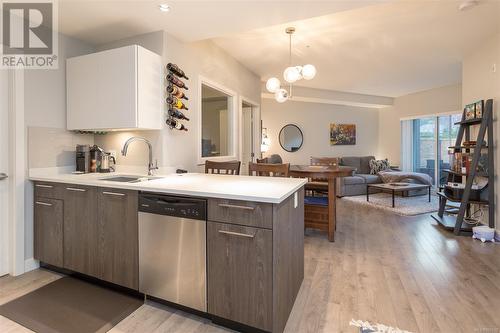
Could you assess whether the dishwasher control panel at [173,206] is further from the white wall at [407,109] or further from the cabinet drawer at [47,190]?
the white wall at [407,109]

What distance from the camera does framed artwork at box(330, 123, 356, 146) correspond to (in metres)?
7.60

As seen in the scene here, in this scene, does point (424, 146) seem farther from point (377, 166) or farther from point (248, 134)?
point (248, 134)

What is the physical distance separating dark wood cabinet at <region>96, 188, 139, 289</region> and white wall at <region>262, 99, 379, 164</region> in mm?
5528

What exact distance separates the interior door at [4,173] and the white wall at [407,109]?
7.70 meters

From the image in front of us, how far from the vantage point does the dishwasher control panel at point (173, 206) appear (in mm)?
1676

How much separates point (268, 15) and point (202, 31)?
0.73 m

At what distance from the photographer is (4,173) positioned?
2391mm

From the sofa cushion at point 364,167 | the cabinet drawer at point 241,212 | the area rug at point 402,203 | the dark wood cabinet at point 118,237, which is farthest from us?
the sofa cushion at point 364,167

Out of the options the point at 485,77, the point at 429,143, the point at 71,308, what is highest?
the point at 485,77

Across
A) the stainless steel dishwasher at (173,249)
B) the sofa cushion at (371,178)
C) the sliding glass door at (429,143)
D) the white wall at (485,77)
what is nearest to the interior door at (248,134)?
the sofa cushion at (371,178)

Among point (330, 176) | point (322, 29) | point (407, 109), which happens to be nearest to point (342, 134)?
point (407, 109)

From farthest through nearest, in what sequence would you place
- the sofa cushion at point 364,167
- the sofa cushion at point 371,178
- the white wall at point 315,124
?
the white wall at point 315,124, the sofa cushion at point 364,167, the sofa cushion at point 371,178

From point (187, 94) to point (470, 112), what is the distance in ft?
13.1

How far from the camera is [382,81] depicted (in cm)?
584
